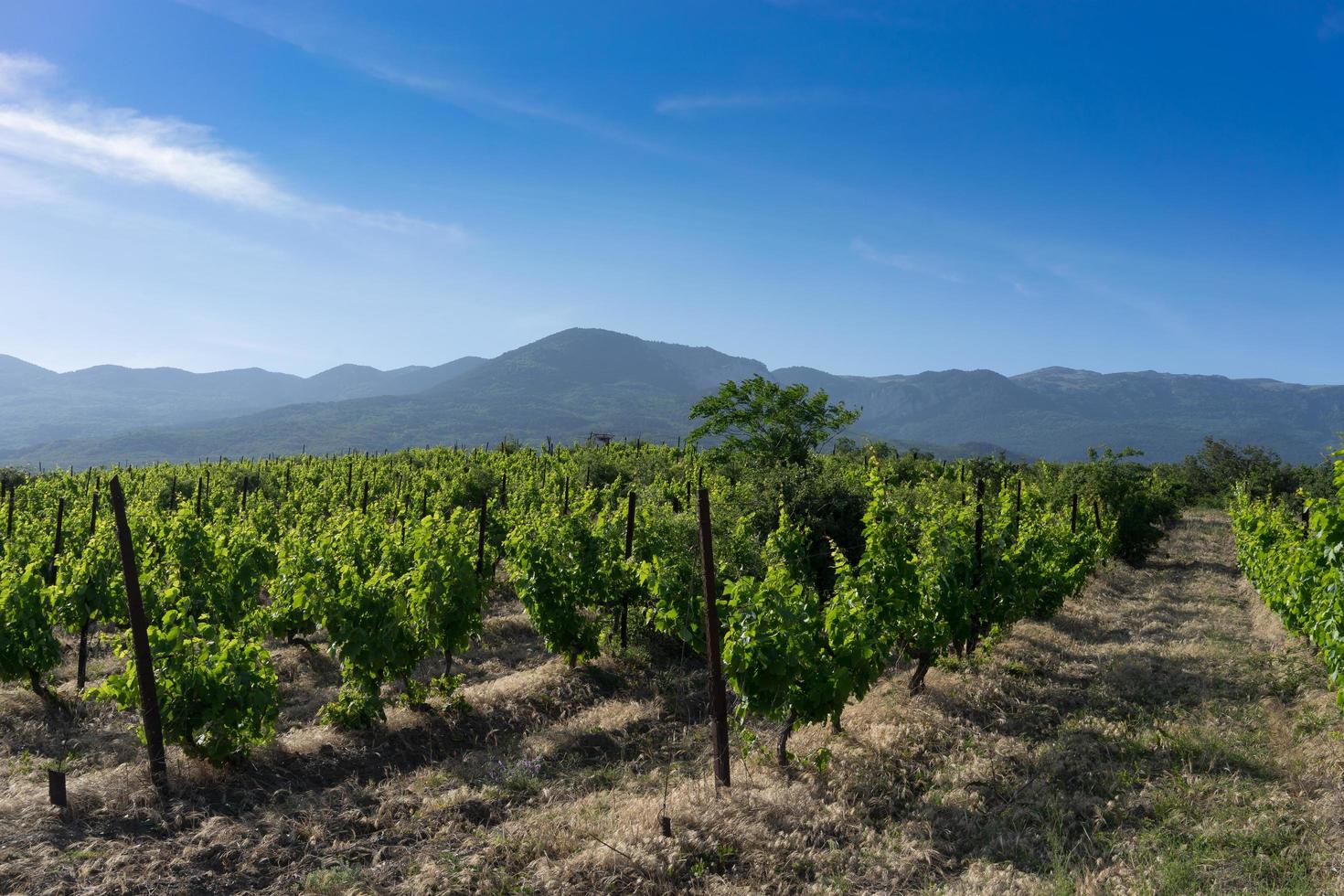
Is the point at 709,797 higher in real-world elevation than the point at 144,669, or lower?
lower

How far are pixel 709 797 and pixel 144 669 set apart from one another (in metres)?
5.93

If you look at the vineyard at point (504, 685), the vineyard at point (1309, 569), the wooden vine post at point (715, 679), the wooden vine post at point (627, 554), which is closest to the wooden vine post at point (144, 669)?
the vineyard at point (504, 685)

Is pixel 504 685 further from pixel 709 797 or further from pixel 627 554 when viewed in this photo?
pixel 709 797

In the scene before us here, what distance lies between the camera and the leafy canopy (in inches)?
1448

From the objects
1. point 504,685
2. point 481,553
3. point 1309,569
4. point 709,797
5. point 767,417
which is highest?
point 767,417

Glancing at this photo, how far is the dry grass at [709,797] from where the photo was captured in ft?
20.9

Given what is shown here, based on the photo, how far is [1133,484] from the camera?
1075 inches

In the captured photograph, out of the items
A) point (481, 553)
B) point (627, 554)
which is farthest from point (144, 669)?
point (481, 553)

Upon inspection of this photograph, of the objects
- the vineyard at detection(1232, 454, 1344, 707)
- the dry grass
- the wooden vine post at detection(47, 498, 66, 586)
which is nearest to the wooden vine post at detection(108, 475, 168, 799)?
the dry grass

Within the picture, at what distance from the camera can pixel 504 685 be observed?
11.5m

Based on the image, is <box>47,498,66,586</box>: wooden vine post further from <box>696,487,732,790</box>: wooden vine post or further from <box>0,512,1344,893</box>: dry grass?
<box>696,487,732,790</box>: wooden vine post

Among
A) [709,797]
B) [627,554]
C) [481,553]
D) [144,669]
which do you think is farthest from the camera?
[481,553]

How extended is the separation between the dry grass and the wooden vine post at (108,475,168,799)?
224 millimetres

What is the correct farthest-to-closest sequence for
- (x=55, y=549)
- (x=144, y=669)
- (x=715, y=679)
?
(x=55, y=549) → (x=715, y=679) → (x=144, y=669)
